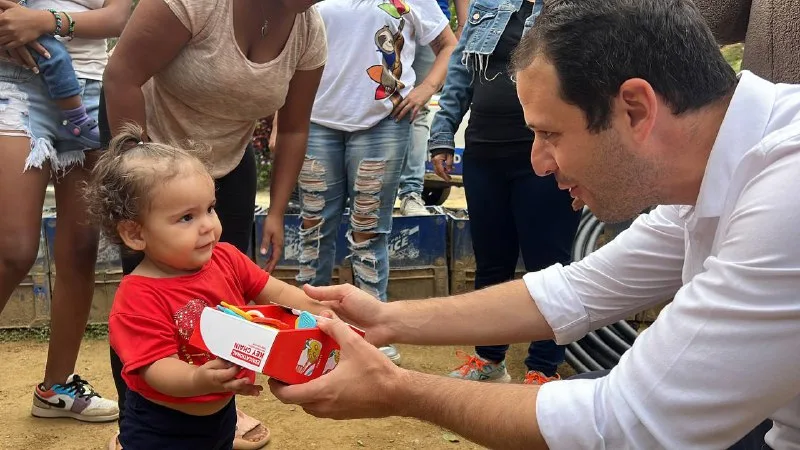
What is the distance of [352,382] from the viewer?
1.64 meters

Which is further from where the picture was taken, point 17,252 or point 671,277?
point 17,252

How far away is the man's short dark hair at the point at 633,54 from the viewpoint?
147 cm

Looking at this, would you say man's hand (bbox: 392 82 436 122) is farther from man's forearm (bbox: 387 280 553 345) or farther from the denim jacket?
man's forearm (bbox: 387 280 553 345)

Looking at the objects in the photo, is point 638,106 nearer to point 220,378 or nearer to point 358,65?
point 220,378

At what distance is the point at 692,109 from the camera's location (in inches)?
59.3

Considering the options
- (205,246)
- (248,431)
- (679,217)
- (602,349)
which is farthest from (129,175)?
(602,349)

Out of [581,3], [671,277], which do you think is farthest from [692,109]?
[671,277]

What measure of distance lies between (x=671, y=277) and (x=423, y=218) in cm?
241

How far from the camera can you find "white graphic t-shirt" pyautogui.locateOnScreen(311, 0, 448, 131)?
356 cm

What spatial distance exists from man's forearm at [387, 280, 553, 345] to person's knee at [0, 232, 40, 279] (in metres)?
1.39

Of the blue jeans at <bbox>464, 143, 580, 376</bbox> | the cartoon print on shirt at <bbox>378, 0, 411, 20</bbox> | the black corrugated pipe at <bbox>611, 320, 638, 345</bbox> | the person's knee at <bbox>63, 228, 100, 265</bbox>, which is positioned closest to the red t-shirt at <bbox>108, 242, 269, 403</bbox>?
Result: the person's knee at <bbox>63, 228, 100, 265</bbox>

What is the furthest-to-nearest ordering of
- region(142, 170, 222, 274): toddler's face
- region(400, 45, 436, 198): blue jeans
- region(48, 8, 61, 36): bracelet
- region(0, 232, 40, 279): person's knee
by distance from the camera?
region(400, 45, 436, 198): blue jeans, region(48, 8, 61, 36): bracelet, region(0, 232, 40, 279): person's knee, region(142, 170, 222, 274): toddler's face

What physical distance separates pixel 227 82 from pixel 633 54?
1294 mm

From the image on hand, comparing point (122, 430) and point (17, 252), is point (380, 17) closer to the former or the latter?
point (17, 252)
